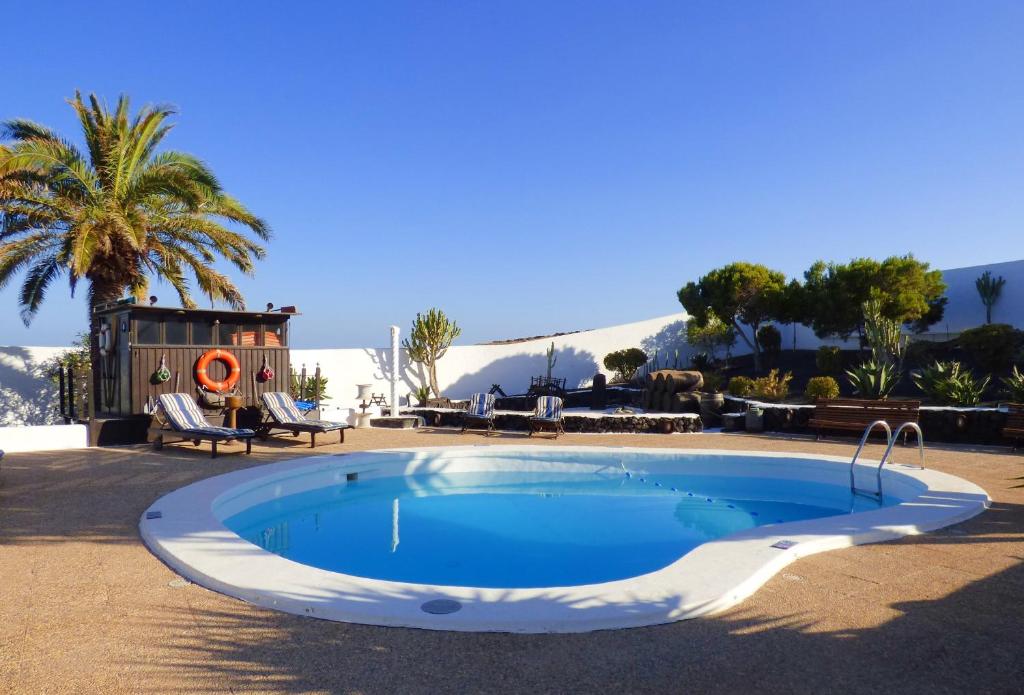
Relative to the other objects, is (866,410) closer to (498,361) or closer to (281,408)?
(281,408)

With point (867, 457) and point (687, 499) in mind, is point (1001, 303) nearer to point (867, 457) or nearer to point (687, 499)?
point (867, 457)

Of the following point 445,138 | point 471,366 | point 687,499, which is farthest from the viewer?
point 471,366

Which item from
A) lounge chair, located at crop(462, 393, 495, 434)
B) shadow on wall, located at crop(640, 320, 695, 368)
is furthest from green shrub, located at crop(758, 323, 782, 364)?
lounge chair, located at crop(462, 393, 495, 434)

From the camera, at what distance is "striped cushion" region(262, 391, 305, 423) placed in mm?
11327

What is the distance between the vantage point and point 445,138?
16.5m

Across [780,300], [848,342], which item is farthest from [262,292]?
[848,342]

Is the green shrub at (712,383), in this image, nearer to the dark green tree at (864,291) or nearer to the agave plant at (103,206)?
the dark green tree at (864,291)

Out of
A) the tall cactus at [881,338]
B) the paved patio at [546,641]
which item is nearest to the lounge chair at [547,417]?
the tall cactus at [881,338]

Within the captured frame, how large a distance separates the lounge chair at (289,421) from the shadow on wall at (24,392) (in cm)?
647

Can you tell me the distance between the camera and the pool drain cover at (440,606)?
358 cm

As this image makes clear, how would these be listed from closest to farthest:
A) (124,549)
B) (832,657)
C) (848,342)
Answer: (832,657) → (124,549) → (848,342)

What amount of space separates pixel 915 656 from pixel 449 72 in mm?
13114

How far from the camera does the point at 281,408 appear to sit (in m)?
11.5

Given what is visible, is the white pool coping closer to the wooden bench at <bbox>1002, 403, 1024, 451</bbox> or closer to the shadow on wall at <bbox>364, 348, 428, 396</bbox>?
the wooden bench at <bbox>1002, 403, 1024, 451</bbox>
